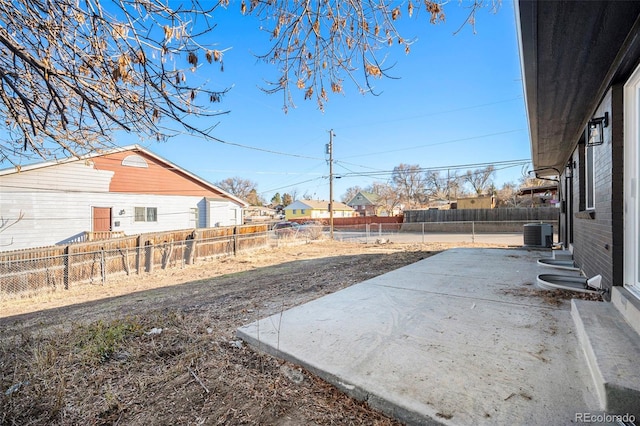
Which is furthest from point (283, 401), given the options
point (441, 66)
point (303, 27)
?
point (441, 66)

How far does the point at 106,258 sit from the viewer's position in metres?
8.12

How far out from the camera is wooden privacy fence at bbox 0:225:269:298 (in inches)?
263

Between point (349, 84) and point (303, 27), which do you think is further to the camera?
point (349, 84)

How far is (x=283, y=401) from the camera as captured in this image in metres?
1.83

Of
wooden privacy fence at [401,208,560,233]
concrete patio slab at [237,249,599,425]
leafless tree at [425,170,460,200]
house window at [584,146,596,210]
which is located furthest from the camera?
leafless tree at [425,170,460,200]

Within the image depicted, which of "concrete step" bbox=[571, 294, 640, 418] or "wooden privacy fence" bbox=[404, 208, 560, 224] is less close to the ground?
Result: "wooden privacy fence" bbox=[404, 208, 560, 224]

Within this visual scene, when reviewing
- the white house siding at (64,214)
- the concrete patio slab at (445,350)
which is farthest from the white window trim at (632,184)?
the white house siding at (64,214)

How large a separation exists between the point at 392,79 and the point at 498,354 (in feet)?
7.90

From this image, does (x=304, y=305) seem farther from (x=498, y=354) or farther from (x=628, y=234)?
(x=628, y=234)

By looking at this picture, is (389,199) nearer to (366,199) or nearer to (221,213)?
(366,199)

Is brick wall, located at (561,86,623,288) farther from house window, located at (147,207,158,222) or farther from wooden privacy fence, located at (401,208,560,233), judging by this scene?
wooden privacy fence, located at (401,208,560,233)

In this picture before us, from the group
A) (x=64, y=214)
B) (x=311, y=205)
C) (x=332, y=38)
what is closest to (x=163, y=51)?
(x=332, y=38)

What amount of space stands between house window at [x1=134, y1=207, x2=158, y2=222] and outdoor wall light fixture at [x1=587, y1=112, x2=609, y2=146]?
15387 mm

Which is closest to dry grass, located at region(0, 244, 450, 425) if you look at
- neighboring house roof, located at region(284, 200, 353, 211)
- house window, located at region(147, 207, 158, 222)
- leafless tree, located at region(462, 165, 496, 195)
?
house window, located at region(147, 207, 158, 222)
